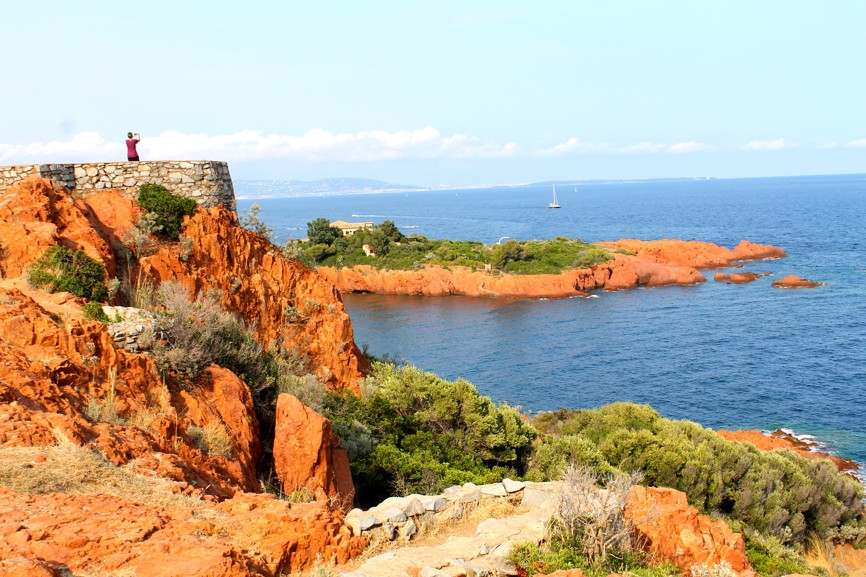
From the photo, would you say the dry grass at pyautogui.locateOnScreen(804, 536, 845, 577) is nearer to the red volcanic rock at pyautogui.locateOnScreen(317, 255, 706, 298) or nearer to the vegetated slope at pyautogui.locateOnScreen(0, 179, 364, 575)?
the vegetated slope at pyautogui.locateOnScreen(0, 179, 364, 575)

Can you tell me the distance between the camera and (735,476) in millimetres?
16984

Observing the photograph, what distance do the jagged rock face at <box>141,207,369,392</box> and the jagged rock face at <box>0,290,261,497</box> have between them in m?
4.33

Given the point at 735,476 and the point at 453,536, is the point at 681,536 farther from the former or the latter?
the point at 735,476

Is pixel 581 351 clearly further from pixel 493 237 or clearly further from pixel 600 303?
pixel 493 237

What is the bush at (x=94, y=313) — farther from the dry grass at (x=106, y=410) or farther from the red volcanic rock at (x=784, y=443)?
the red volcanic rock at (x=784, y=443)

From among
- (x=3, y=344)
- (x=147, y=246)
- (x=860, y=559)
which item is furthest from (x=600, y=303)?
(x=3, y=344)

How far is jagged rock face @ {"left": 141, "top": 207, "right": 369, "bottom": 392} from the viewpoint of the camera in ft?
49.3

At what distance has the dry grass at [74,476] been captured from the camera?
264 inches

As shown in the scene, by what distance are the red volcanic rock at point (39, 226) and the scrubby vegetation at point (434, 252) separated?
175ft

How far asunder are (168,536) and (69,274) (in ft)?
22.4

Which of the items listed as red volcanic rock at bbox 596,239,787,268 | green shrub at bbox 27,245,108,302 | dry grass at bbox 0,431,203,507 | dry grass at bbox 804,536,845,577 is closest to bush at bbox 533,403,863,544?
dry grass at bbox 804,536,845,577

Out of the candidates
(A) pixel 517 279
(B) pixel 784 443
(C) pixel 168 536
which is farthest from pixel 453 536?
(A) pixel 517 279

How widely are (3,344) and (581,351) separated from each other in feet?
125

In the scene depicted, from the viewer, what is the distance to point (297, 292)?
17844mm
